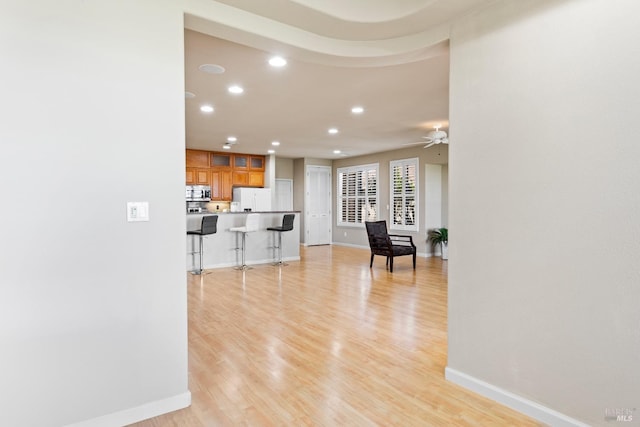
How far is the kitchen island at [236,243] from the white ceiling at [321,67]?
173 centimetres

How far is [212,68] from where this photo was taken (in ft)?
12.1

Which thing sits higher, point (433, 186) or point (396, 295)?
point (433, 186)

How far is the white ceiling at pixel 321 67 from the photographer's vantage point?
2492 millimetres

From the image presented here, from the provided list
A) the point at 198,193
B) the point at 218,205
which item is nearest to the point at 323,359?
the point at 198,193

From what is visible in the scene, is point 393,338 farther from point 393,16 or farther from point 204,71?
point 204,71
